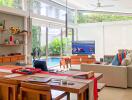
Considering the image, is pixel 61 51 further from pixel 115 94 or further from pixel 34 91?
pixel 34 91

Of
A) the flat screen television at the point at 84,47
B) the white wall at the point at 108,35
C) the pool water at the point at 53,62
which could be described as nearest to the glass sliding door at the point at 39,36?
the pool water at the point at 53,62

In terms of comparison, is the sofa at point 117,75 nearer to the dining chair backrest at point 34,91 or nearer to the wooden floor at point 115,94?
the wooden floor at point 115,94

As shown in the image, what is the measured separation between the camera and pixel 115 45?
1074 cm

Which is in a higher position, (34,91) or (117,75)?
(34,91)

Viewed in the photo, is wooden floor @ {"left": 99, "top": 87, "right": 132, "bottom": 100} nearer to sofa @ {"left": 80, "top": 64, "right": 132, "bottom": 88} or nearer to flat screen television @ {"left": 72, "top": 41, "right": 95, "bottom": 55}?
sofa @ {"left": 80, "top": 64, "right": 132, "bottom": 88}

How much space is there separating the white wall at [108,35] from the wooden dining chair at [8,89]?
8906 mm

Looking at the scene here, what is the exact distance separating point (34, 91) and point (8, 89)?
596 mm

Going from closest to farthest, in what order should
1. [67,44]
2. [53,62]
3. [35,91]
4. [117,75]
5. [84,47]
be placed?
[35,91]
[117,75]
[53,62]
[84,47]
[67,44]

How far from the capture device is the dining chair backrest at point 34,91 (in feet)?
7.21

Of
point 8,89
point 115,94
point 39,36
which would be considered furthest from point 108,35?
point 8,89

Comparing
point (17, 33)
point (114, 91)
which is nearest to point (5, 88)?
point (114, 91)

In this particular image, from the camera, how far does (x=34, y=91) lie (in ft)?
7.44

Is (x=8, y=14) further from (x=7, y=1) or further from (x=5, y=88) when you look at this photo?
(x=5, y=88)

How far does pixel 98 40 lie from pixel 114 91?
663cm
